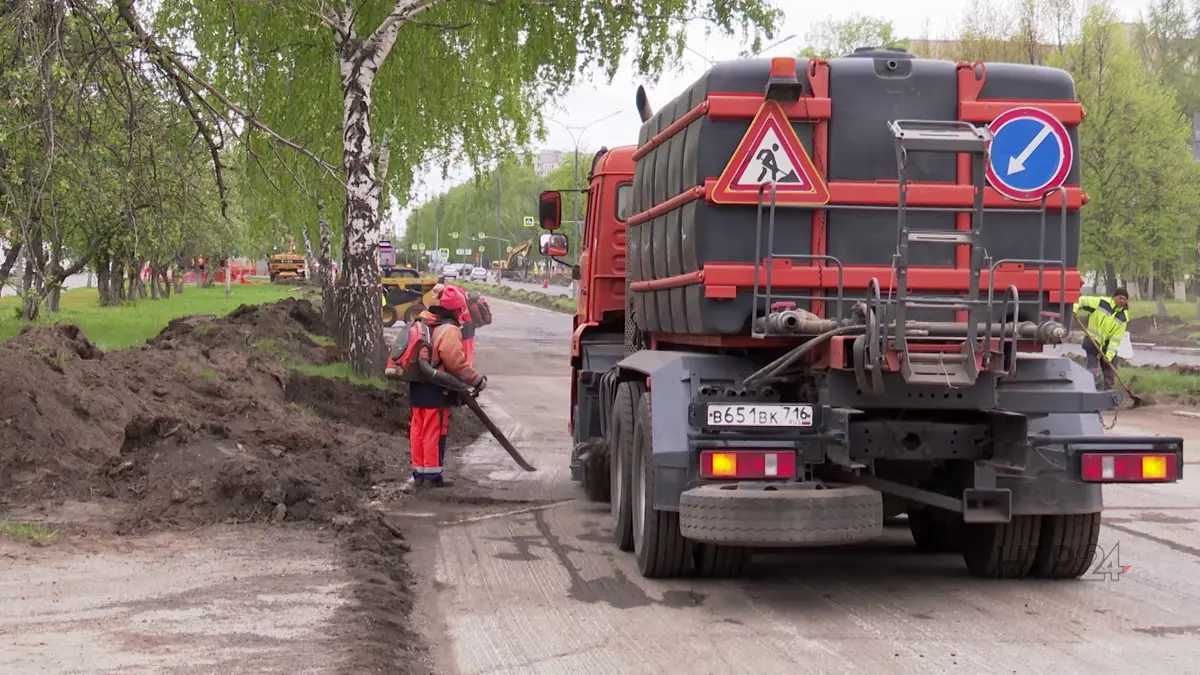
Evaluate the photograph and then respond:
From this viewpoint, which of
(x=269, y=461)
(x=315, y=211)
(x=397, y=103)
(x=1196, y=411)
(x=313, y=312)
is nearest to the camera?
(x=269, y=461)

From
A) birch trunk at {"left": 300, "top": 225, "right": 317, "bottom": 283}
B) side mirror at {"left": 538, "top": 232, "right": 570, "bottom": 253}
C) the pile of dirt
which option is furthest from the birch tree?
birch trunk at {"left": 300, "top": 225, "right": 317, "bottom": 283}

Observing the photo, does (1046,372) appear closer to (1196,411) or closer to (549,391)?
(1196,411)

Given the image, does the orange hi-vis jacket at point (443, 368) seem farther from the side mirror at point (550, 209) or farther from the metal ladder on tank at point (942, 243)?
the metal ladder on tank at point (942, 243)

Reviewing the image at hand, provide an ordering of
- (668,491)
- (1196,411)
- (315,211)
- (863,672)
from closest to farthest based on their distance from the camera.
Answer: (863,672), (668,491), (1196,411), (315,211)

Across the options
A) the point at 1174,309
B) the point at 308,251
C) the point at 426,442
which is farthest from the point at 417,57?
the point at 1174,309

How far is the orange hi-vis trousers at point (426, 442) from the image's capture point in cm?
1144

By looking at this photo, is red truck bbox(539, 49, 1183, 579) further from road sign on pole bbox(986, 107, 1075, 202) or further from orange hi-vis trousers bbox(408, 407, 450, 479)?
orange hi-vis trousers bbox(408, 407, 450, 479)

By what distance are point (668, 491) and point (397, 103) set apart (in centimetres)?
1548

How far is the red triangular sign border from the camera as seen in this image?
716 cm

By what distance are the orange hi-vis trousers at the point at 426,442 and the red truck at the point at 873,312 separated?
4103 mm

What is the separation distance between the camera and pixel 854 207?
287 inches

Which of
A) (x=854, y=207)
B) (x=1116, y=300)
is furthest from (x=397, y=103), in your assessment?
(x=854, y=207)

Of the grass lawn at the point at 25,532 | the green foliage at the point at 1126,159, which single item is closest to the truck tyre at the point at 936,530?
the grass lawn at the point at 25,532

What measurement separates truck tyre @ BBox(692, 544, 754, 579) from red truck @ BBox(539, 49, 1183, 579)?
0.62 ft
